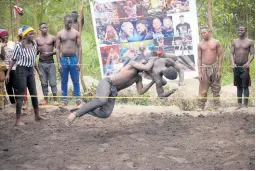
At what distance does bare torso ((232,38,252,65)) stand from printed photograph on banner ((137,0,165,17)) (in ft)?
8.48

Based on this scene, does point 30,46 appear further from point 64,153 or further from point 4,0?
point 4,0

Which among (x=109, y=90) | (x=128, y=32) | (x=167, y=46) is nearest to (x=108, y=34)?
(x=128, y=32)

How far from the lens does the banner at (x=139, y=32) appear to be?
11.5 metres

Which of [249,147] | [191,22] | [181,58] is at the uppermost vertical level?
[191,22]

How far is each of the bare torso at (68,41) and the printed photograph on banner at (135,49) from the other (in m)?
1.80

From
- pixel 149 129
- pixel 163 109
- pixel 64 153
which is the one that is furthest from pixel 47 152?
pixel 163 109

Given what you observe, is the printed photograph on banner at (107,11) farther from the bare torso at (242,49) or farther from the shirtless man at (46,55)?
the bare torso at (242,49)

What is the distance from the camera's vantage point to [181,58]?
11.6 m

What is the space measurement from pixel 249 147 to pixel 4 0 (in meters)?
9.03

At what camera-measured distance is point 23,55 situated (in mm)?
8500

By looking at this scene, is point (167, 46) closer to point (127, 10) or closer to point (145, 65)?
point (127, 10)

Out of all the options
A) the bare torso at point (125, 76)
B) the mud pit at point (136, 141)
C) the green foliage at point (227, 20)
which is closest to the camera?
the mud pit at point (136, 141)

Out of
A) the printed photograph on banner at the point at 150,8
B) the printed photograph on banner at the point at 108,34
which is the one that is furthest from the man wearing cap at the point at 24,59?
the printed photograph on banner at the point at 150,8

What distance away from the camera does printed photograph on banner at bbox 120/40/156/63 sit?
11625 mm
